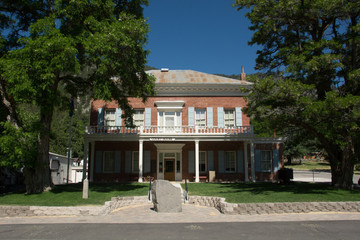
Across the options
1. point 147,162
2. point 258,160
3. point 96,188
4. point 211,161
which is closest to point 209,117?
point 211,161

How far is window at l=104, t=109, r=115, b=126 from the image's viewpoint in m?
23.5

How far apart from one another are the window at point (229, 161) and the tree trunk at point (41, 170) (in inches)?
527

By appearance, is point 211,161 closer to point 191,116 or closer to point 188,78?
point 191,116

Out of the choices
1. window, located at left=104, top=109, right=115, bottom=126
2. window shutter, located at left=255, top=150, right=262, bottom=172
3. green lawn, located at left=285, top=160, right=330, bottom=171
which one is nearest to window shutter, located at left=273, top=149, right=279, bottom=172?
window shutter, located at left=255, top=150, right=262, bottom=172

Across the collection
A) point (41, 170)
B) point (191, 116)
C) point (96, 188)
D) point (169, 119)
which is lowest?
point (96, 188)

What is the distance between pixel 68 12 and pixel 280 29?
1108 cm

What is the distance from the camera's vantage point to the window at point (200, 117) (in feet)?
76.6

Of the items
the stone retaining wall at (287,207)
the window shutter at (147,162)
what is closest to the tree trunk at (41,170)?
the window shutter at (147,162)

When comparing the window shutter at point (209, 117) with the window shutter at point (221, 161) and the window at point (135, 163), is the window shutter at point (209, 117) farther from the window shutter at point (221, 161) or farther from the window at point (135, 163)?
the window at point (135, 163)

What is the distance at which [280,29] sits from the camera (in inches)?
619

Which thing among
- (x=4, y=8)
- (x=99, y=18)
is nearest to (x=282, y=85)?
(x=99, y=18)

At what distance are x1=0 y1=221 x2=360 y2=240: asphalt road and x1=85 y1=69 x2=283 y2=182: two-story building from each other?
45.1 ft

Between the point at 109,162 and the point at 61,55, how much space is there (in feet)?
41.8

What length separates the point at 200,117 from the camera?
77.0ft
